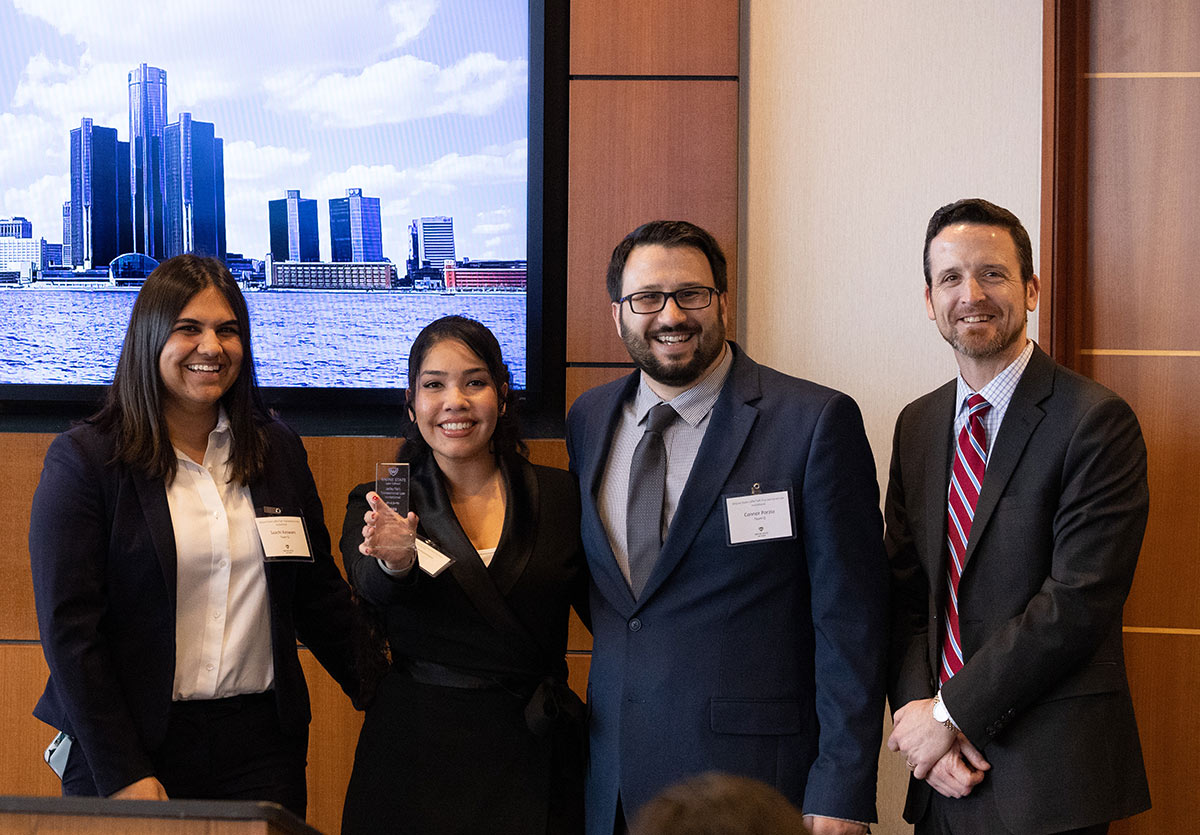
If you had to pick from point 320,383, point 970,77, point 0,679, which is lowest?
point 0,679

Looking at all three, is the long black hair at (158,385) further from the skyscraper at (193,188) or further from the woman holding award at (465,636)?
the skyscraper at (193,188)

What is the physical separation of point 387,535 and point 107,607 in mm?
648

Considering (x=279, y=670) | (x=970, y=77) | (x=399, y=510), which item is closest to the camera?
(x=399, y=510)

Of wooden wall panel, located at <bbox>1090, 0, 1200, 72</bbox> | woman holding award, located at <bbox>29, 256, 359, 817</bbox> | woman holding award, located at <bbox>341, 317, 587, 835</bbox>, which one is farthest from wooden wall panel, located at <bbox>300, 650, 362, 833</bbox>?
wooden wall panel, located at <bbox>1090, 0, 1200, 72</bbox>

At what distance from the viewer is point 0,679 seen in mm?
3115

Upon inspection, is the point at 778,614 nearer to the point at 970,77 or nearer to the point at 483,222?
the point at 483,222

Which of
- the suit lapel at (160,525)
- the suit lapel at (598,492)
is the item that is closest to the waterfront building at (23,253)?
the suit lapel at (160,525)

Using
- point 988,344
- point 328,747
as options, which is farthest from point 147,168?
point 988,344

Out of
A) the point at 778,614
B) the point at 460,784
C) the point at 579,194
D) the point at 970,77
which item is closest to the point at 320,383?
the point at 579,194

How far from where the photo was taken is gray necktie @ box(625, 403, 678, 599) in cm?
207

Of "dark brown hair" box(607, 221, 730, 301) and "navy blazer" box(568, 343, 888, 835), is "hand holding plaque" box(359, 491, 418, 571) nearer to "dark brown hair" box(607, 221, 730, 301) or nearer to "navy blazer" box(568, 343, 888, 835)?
"navy blazer" box(568, 343, 888, 835)

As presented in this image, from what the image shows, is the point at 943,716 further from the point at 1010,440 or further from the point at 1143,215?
the point at 1143,215

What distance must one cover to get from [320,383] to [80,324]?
0.79 metres

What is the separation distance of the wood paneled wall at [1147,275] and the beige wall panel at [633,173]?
979 mm
